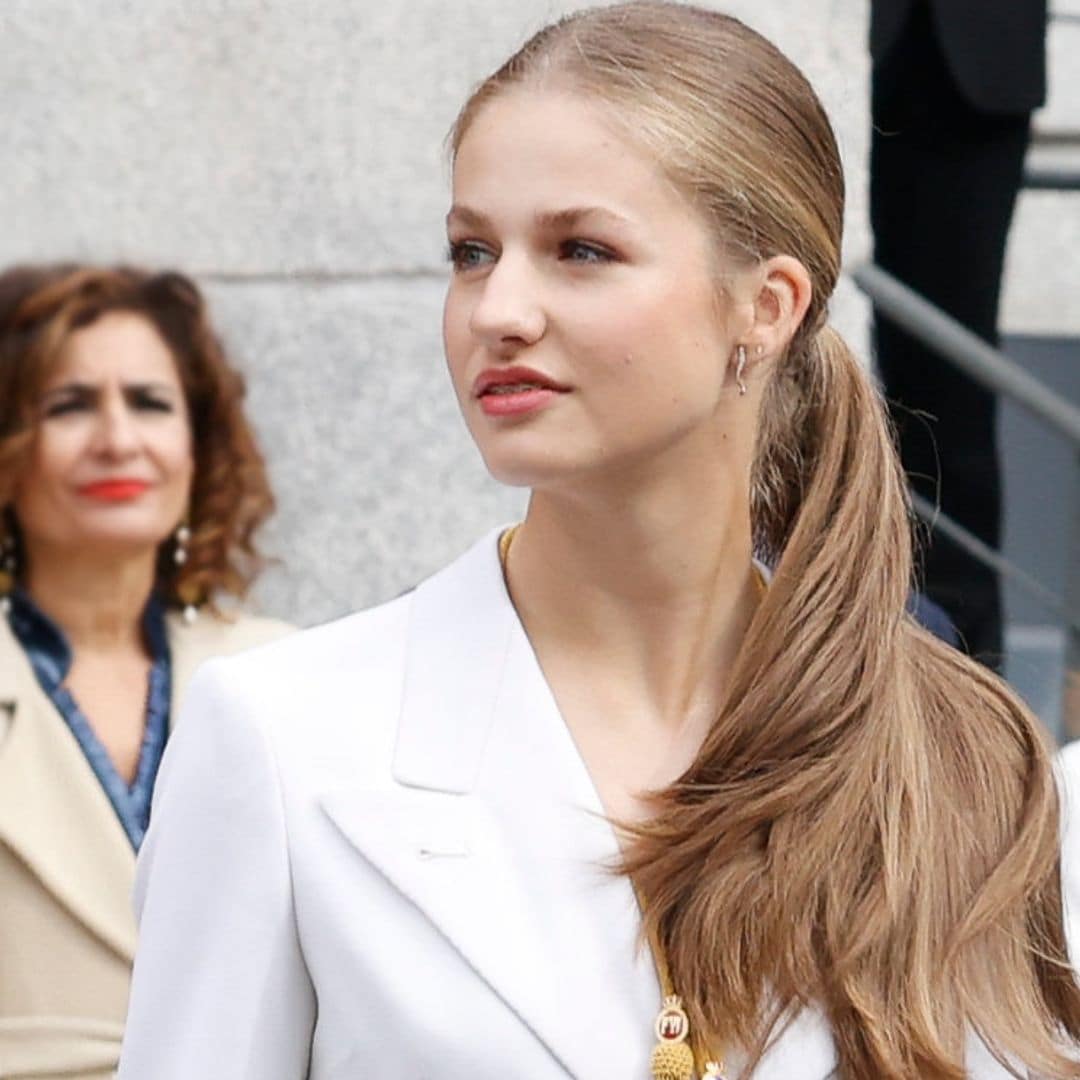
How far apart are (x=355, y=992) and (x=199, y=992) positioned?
0.14 m

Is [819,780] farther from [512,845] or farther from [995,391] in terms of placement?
[995,391]

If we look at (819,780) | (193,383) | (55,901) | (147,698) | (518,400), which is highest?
(518,400)

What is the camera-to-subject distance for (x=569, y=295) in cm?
221

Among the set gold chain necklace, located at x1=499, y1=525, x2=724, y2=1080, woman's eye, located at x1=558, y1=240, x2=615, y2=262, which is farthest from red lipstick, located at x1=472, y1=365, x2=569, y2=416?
gold chain necklace, located at x1=499, y1=525, x2=724, y2=1080

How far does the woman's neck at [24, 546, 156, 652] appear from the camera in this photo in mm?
4105

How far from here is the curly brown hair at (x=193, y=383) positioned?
4191mm

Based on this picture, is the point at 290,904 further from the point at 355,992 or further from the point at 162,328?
the point at 162,328

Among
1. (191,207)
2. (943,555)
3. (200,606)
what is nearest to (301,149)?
(191,207)

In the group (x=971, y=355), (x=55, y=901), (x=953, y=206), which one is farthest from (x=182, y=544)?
(x=953, y=206)

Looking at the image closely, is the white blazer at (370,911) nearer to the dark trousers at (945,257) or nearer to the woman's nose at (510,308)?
the woman's nose at (510,308)

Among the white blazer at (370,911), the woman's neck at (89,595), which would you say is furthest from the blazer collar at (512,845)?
the woman's neck at (89,595)

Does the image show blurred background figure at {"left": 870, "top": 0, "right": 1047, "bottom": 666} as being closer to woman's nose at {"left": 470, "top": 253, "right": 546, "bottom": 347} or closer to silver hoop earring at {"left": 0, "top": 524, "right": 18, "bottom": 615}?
silver hoop earring at {"left": 0, "top": 524, "right": 18, "bottom": 615}

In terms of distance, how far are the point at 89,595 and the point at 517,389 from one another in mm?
2051

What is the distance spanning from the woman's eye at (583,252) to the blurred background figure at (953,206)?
2183mm
